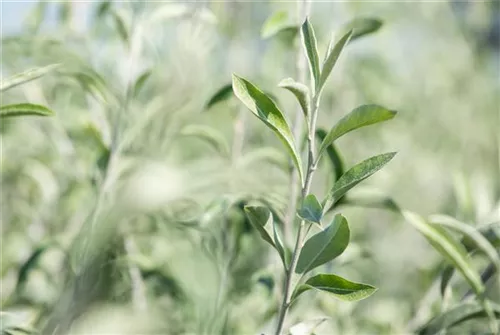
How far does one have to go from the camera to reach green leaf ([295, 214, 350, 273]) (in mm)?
585

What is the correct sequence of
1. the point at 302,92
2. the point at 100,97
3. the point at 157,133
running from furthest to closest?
the point at 157,133, the point at 100,97, the point at 302,92

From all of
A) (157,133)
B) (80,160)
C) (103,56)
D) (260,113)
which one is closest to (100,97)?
(157,133)

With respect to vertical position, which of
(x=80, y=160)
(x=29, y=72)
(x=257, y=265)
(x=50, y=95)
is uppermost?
(x=29, y=72)

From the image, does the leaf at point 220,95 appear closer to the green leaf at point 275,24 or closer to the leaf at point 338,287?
the green leaf at point 275,24

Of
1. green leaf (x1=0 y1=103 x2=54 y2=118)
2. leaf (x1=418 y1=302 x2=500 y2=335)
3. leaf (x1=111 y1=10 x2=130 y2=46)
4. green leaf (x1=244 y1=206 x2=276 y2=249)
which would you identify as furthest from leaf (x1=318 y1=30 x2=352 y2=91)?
leaf (x1=111 y1=10 x2=130 y2=46)

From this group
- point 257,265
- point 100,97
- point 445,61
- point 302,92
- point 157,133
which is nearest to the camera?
point 302,92

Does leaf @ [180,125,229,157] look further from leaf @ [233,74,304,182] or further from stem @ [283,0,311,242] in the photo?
leaf @ [233,74,304,182]

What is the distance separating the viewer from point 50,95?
1.58m

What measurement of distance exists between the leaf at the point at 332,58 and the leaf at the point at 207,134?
407mm

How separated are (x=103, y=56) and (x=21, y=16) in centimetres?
19

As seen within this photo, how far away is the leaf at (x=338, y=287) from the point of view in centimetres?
59

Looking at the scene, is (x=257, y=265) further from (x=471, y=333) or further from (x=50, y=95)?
(x=50, y=95)

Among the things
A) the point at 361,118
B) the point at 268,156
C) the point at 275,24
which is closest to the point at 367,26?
the point at 275,24

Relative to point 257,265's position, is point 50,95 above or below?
above
